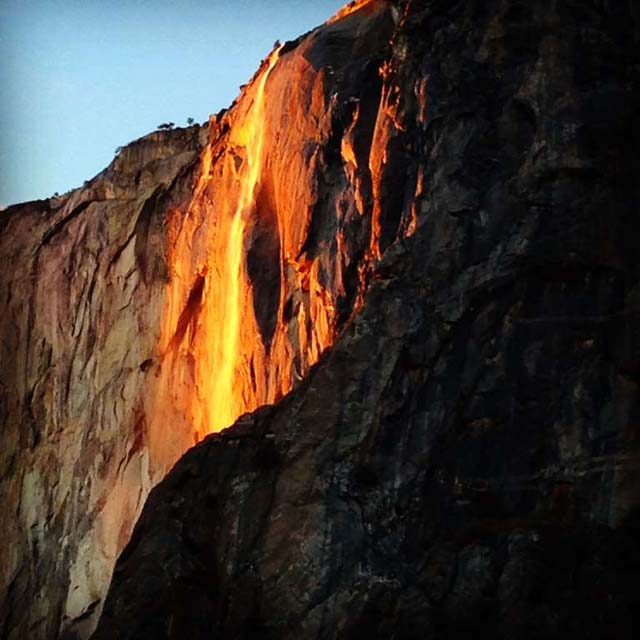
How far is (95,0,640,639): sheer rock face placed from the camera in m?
24.4

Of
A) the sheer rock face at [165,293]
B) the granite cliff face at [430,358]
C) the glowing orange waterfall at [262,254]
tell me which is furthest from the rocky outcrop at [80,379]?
the granite cliff face at [430,358]

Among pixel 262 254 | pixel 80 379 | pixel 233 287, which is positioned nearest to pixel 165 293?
pixel 80 379

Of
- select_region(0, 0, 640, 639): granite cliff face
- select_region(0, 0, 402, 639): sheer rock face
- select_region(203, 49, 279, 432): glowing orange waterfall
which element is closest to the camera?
select_region(0, 0, 640, 639): granite cliff face

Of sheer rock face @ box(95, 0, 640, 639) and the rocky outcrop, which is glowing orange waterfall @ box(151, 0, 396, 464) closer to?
the rocky outcrop

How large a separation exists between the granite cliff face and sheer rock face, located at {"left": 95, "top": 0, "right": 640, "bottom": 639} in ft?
0.12

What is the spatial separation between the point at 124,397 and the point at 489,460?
18682 mm

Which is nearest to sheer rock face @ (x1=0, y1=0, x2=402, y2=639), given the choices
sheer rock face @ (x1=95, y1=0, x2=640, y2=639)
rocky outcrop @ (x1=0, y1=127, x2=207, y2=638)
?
rocky outcrop @ (x1=0, y1=127, x2=207, y2=638)

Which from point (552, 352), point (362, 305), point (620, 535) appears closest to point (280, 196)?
point (362, 305)

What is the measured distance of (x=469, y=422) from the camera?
84.9 ft

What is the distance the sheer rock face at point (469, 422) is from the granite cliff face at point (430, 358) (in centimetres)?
4

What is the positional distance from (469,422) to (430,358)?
127 centimetres

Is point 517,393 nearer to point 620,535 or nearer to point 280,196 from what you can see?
point 620,535

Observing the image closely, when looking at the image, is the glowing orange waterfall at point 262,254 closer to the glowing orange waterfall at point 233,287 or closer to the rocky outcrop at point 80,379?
the glowing orange waterfall at point 233,287

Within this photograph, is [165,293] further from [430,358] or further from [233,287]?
[430,358]
